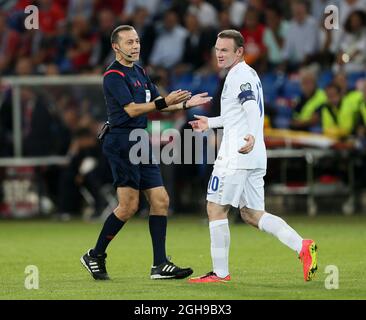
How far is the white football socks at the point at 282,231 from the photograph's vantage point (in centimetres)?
1035

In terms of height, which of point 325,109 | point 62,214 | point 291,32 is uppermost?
point 291,32

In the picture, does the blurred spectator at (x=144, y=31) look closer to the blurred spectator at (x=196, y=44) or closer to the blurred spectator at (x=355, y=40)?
the blurred spectator at (x=196, y=44)

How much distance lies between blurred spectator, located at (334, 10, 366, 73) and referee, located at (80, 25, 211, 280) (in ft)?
32.8

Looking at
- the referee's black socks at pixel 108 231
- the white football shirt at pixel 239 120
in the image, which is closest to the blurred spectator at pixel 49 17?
the referee's black socks at pixel 108 231

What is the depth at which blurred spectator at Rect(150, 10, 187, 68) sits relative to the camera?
22.8 m

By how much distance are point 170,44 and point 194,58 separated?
622 millimetres

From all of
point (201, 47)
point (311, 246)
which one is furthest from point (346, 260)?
point (201, 47)

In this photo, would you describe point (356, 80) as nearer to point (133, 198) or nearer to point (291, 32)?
point (291, 32)

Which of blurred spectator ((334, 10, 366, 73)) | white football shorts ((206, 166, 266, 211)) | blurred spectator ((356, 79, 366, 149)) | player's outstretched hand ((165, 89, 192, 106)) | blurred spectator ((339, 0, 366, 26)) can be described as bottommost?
white football shorts ((206, 166, 266, 211))

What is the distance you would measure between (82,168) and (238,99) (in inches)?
395

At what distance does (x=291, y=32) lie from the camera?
21.7 m

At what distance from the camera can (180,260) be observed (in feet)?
42.6

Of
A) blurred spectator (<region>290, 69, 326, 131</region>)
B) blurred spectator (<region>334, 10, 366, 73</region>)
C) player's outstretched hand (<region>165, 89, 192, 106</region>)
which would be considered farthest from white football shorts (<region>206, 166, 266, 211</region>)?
blurred spectator (<region>334, 10, 366, 73</region>)
